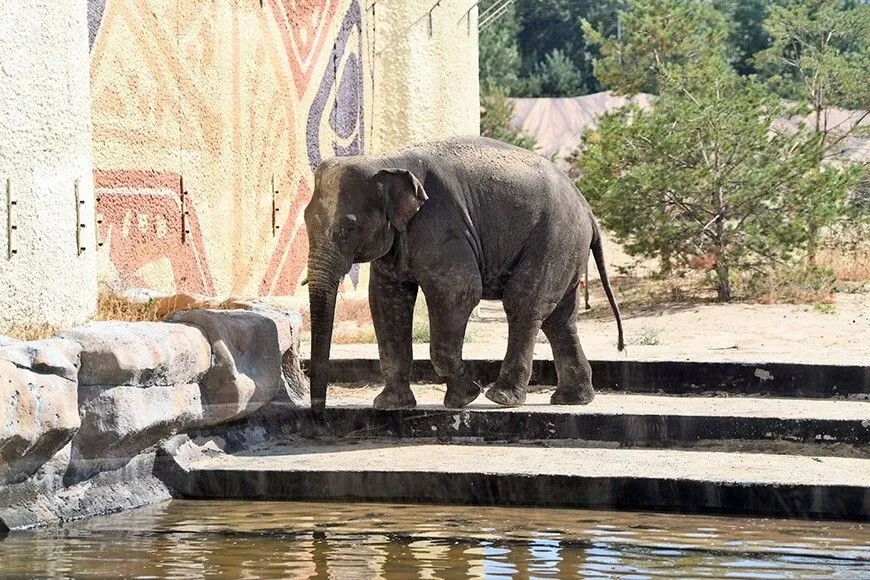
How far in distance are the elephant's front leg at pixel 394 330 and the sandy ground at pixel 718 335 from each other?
1603 millimetres

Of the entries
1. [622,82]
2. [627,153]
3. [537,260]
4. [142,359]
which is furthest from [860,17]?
[142,359]

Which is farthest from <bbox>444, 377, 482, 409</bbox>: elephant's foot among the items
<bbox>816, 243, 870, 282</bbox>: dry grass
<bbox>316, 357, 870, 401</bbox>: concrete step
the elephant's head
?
<bbox>816, 243, 870, 282</bbox>: dry grass

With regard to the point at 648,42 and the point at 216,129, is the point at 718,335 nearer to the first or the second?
the point at 216,129

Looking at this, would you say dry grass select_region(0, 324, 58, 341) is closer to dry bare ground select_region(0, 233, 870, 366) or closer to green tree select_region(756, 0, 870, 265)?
dry bare ground select_region(0, 233, 870, 366)

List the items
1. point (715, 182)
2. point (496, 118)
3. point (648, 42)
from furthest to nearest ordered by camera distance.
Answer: point (496, 118) → point (648, 42) → point (715, 182)

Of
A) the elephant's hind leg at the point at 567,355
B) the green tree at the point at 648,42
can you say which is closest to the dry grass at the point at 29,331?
the elephant's hind leg at the point at 567,355

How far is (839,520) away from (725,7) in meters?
40.6

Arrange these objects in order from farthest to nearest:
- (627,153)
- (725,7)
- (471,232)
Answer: (725,7) < (627,153) < (471,232)

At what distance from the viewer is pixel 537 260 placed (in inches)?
353

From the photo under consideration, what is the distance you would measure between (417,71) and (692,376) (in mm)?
6836

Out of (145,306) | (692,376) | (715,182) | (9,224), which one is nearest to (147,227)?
(145,306)

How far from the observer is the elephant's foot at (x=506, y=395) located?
891cm

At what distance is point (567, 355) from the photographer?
9.41 meters

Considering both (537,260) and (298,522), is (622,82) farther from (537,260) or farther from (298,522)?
(298,522)
